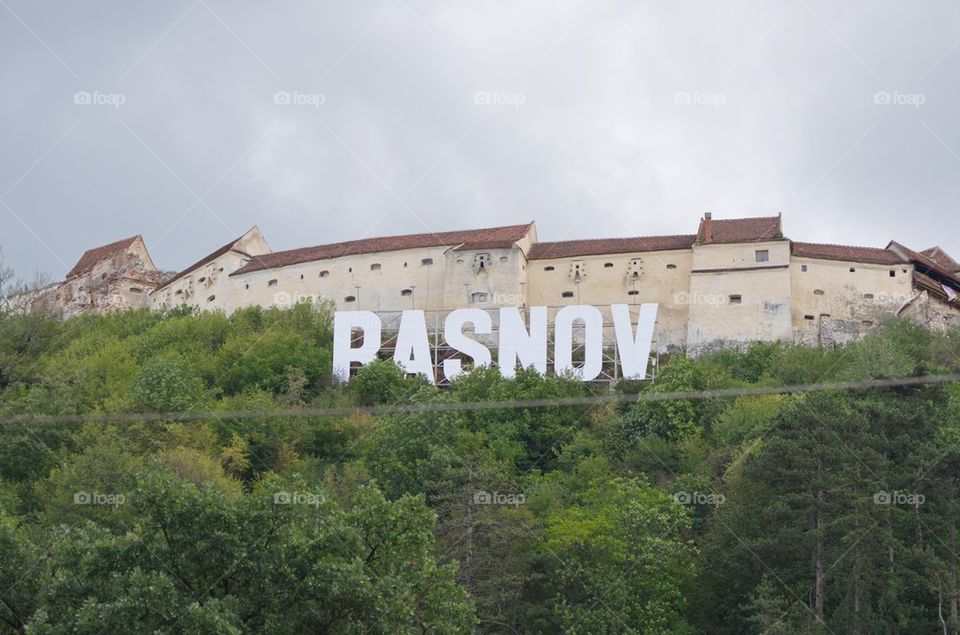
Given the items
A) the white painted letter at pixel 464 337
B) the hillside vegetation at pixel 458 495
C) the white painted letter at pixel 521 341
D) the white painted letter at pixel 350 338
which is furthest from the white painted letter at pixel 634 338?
the white painted letter at pixel 350 338

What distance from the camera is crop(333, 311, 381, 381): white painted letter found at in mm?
63625

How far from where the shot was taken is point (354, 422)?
186 ft

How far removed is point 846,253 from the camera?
67.1 metres

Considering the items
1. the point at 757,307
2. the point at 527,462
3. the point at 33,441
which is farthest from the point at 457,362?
the point at 33,441

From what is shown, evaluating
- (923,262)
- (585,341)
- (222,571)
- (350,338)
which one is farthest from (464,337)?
(222,571)

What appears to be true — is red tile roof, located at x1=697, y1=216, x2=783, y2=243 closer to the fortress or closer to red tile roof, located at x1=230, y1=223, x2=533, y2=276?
the fortress

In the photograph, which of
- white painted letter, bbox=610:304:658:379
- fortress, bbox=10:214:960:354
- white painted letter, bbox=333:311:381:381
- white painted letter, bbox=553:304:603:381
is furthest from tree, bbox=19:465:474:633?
fortress, bbox=10:214:960:354

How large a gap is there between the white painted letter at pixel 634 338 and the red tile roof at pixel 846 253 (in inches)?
374

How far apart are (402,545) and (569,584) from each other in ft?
32.4

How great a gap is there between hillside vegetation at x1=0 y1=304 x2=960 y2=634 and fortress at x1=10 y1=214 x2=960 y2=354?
8.95ft

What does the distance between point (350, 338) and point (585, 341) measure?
11088 millimetres

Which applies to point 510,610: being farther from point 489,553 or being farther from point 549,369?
point 549,369

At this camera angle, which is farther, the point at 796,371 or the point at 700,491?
the point at 796,371

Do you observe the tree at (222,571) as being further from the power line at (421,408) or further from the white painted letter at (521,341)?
the white painted letter at (521,341)
